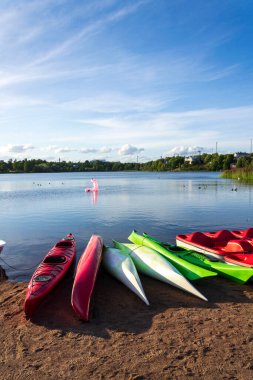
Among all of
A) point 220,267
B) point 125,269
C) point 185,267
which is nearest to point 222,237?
point 220,267

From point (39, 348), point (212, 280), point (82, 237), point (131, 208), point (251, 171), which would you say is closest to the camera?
point (39, 348)

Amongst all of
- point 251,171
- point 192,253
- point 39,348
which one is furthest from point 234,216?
point 251,171

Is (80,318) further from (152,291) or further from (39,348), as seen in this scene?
(152,291)

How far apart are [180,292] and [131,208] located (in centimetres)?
1720

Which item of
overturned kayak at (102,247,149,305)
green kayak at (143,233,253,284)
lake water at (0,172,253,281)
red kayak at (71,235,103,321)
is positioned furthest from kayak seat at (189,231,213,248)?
red kayak at (71,235,103,321)

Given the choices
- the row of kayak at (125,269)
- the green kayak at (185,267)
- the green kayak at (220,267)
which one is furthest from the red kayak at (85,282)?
the green kayak at (220,267)

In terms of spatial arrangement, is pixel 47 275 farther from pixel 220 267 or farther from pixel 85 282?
pixel 220 267

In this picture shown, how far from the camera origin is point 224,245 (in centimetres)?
1131

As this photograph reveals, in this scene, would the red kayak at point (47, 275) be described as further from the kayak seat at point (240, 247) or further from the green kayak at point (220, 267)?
the kayak seat at point (240, 247)

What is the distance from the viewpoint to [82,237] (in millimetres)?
15445

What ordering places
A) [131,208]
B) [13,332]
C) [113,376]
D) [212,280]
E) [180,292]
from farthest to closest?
[131,208] < [212,280] < [180,292] < [13,332] < [113,376]

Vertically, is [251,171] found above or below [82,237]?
above

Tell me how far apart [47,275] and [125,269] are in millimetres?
2013

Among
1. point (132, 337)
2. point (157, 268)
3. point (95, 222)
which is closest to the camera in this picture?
point (132, 337)
